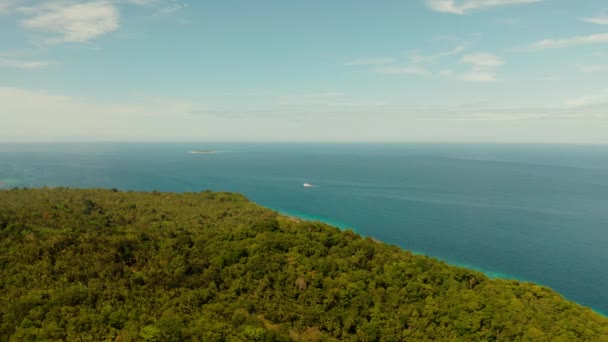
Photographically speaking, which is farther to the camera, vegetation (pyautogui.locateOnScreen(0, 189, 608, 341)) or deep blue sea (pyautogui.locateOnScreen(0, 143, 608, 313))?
deep blue sea (pyautogui.locateOnScreen(0, 143, 608, 313))

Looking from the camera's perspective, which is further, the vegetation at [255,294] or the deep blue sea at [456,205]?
the deep blue sea at [456,205]

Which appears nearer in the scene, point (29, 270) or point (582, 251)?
point (29, 270)

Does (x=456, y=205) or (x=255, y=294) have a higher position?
(x=255, y=294)

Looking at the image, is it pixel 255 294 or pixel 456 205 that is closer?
pixel 255 294

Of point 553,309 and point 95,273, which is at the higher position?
point 95,273

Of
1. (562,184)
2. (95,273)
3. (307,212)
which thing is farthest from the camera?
(562,184)

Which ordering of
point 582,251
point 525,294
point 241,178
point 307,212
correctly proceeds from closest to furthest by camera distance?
1. point 525,294
2. point 582,251
3. point 307,212
4. point 241,178

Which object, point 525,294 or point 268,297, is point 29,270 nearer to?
point 268,297

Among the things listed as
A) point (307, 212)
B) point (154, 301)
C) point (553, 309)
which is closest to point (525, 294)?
point (553, 309)
